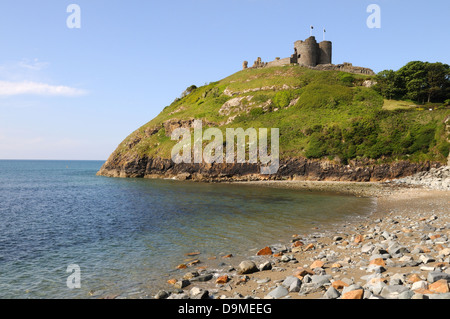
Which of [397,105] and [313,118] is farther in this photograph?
[313,118]

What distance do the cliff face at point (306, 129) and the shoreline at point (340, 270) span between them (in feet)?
123

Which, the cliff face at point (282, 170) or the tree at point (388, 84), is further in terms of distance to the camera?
the tree at point (388, 84)

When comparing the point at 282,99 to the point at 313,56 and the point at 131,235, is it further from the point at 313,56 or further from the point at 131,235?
the point at 131,235

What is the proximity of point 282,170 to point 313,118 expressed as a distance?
2063 centimetres

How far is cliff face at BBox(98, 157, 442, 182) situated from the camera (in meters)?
50.4

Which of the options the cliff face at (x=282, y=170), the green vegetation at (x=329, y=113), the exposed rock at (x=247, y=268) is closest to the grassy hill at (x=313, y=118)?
the green vegetation at (x=329, y=113)

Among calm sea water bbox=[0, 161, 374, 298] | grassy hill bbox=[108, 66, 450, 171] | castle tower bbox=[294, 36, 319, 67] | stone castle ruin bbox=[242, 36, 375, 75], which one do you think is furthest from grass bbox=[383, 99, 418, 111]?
calm sea water bbox=[0, 161, 374, 298]

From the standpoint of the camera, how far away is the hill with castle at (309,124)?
172ft

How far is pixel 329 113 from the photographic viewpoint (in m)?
71.4

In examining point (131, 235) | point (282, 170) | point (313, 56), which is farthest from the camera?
point (313, 56)

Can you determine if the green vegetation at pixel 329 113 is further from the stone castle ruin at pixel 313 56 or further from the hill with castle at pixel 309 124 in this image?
the stone castle ruin at pixel 313 56

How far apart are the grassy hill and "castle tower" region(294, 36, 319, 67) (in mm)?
5989

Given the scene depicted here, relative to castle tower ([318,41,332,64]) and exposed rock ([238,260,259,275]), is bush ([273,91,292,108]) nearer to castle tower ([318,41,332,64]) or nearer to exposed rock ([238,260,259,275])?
castle tower ([318,41,332,64])

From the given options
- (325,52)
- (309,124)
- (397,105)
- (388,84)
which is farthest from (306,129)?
(325,52)
